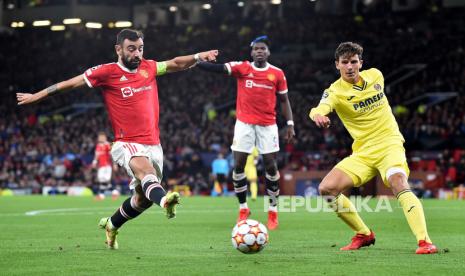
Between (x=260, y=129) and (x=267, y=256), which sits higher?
(x=260, y=129)

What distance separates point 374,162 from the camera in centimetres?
952

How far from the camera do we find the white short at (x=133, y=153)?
963cm

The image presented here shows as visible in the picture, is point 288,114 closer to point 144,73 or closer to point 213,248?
point 144,73

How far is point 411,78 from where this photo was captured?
39.2 m

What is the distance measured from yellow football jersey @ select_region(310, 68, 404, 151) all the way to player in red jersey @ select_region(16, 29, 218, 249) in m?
1.48

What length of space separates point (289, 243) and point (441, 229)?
334 cm

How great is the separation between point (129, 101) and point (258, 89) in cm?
424

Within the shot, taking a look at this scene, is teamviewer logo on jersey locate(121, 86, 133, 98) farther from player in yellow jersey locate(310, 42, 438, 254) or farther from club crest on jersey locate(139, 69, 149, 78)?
player in yellow jersey locate(310, 42, 438, 254)

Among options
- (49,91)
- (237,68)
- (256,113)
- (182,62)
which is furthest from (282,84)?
(49,91)

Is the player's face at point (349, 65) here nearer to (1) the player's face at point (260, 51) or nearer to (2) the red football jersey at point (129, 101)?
(2) the red football jersey at point (129, 101)

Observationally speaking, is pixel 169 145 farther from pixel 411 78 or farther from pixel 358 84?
pixel 358 84

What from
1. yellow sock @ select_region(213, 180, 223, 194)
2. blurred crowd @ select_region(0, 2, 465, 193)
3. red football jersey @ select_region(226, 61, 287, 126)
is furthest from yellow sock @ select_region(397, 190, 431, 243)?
yellow sock @ select_region(213, 180, 223, 194)

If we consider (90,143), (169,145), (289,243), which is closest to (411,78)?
(169,145)

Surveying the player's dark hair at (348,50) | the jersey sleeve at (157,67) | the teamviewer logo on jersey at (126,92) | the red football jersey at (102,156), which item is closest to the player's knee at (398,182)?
the player's dark hair at (348,50)
